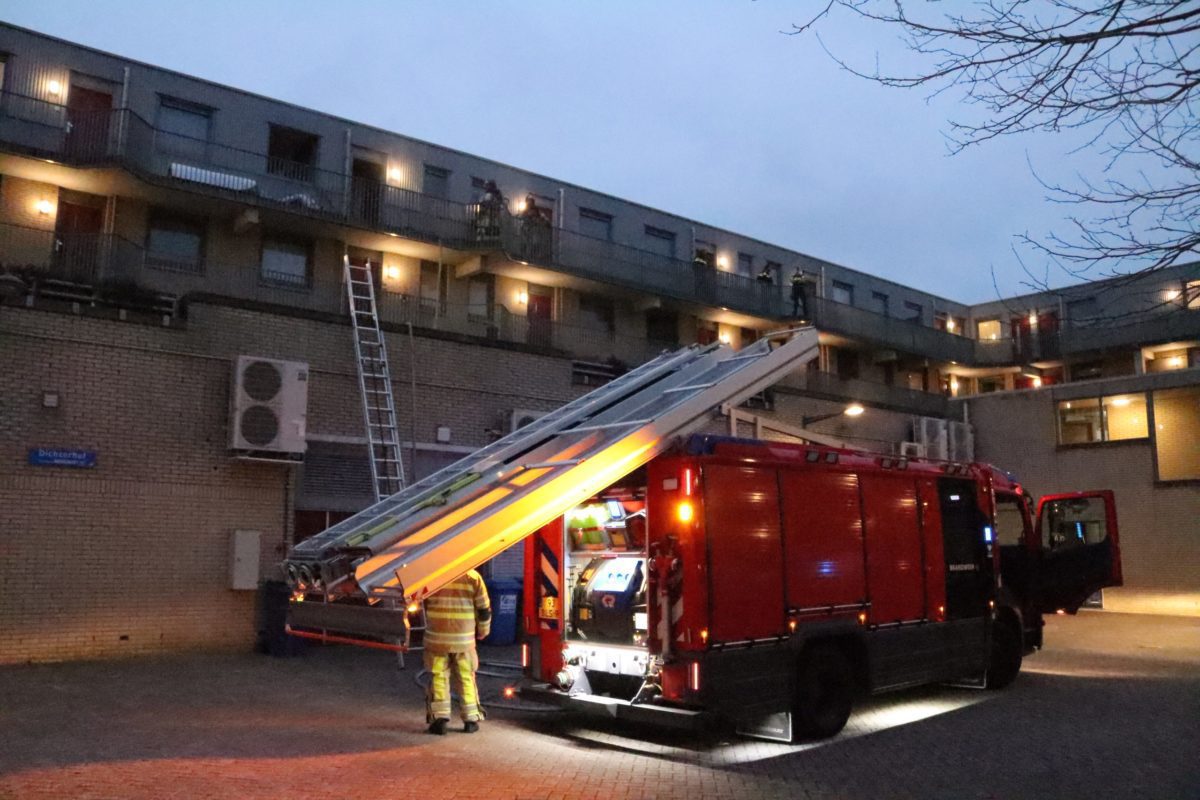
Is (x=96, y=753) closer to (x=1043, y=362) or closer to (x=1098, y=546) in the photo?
(x=1098, y=546)

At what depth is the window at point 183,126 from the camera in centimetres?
1947

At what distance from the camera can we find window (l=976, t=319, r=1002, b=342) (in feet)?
134

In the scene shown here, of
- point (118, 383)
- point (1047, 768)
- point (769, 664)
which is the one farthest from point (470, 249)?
point (1047, 768)

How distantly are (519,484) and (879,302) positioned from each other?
103 feet

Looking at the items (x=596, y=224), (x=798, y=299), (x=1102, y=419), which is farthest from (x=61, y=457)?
(x=1102, y=419)

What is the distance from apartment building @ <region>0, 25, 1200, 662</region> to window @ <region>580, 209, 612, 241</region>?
0.26ft

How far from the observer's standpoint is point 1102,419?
2592cm

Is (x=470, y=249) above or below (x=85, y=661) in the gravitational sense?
above

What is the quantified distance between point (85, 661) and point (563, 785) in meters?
8.69

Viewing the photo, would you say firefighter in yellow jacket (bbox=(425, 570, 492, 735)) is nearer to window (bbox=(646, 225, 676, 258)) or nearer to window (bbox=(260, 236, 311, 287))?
window (bbox=(260, 236, 311, 287))

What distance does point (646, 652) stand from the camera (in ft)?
25.4

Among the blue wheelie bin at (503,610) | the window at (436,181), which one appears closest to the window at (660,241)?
the window at (436,181)

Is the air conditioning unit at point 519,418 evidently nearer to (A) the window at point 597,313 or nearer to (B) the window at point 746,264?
(A) the window at point 597,313

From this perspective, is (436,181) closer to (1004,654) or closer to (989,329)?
(1004,654)
